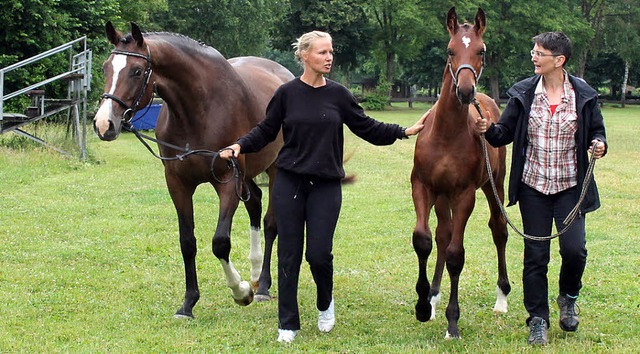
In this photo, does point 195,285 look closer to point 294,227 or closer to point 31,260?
point 294,227

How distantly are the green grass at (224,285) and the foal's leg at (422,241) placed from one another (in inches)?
6.1

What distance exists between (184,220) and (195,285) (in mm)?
530

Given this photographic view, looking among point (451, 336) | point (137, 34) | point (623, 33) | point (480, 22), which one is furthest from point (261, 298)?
point (623, 33)

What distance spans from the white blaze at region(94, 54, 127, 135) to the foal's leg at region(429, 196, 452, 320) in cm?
250

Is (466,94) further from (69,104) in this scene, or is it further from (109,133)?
(69,104)

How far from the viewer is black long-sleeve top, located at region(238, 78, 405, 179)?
18.2ft

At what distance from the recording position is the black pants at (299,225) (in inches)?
220

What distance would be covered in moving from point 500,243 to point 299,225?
219 centimetres

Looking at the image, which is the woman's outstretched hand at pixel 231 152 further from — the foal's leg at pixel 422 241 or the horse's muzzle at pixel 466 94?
the horse's muzzle at pixel 466 94

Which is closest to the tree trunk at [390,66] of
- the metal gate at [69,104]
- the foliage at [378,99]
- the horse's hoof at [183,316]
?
the foliage at [378,99]

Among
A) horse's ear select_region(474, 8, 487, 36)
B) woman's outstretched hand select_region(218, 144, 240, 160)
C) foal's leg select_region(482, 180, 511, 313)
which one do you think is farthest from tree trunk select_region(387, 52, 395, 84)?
woman's outstretched hand select_region(218, 144, 240, 160)

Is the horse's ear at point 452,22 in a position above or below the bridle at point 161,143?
above

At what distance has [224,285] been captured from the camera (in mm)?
7543

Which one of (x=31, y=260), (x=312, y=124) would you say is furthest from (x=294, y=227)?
(x=31, y=260)
